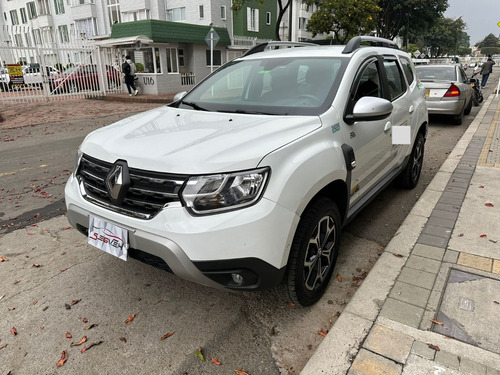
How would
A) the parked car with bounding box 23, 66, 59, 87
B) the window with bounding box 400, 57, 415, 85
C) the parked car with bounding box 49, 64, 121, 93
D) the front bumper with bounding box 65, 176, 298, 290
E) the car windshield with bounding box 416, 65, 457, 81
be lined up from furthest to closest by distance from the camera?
the parked car with bounding box 49, 64, 121, 93 < the parked car with bounding box 23, 66, 59, 87 < the car windshield with bounding box 416, 65, 457, 81 < the window with bounding box 400, 57, 415, 85 < the front bumper with bounding box 65, 176, 298, 290

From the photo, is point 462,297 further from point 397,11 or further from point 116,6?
point 397,11

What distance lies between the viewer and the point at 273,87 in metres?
3.31

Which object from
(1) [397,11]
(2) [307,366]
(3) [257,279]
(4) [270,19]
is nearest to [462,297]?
(2) [307,366]

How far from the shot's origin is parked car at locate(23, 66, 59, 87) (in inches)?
630

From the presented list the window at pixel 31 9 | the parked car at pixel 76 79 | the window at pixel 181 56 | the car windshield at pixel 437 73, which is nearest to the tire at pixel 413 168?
the car windshield at pixel 437 73

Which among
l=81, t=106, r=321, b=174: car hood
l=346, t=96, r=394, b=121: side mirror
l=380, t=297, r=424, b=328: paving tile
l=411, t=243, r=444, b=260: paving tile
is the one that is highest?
l=346, t=96, r=394, b=121: side mirror

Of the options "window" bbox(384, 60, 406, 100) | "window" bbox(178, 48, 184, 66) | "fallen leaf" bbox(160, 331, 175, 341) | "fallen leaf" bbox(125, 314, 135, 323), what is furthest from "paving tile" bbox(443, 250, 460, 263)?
"window" bbox(178, 48, 184, 66)

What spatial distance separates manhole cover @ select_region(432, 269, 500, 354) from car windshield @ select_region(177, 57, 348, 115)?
165cm

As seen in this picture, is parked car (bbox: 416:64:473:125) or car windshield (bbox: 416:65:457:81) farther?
car windshield (bbox: 416:65:457:81)

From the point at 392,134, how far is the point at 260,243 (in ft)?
7.91

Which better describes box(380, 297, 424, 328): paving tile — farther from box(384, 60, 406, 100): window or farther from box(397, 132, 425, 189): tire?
box(397, 132, 425, 189): tire

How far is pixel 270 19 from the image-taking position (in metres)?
33.6

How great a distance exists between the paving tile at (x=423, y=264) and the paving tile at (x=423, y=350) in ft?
2.99

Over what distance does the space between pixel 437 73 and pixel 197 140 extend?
1001cm
